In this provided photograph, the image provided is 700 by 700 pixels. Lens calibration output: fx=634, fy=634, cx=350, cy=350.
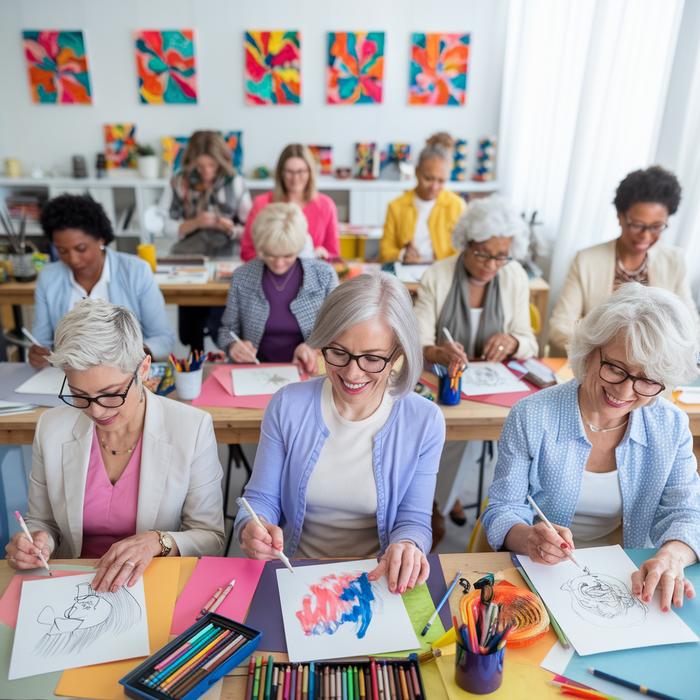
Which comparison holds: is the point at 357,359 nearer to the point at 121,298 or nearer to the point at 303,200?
the point at 121,298

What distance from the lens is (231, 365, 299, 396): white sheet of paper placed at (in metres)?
2.34

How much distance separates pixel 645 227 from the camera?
9.07ft

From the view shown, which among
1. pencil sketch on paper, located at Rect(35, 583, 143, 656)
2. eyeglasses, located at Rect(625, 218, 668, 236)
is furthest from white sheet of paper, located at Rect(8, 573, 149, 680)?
eyeglasses, located at Rect(625, 218, 668, 236)

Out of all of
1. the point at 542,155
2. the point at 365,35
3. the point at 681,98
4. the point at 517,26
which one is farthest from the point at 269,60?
the point at 681,98

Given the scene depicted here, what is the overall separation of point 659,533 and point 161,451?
4.20 feet

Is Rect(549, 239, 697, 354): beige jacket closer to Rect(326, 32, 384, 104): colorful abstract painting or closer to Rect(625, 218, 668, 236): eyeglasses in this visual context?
Rect(625, 218, 668, 236): eyeglasses

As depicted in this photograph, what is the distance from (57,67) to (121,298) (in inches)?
160

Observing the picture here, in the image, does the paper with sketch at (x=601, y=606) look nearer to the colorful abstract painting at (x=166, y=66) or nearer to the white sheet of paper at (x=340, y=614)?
the white sheet of paper at (x=340, y=614)

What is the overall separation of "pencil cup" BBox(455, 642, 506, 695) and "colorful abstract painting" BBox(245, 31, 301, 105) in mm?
5645

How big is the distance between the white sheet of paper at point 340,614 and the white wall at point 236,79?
534cm

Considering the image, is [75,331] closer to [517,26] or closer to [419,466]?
[419,466]

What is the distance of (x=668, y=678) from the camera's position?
1.14 m

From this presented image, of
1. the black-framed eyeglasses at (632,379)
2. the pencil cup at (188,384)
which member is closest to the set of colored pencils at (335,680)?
the black-framed eyeglasses at (632,379)

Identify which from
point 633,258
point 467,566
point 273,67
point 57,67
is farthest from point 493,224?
point 57,67
